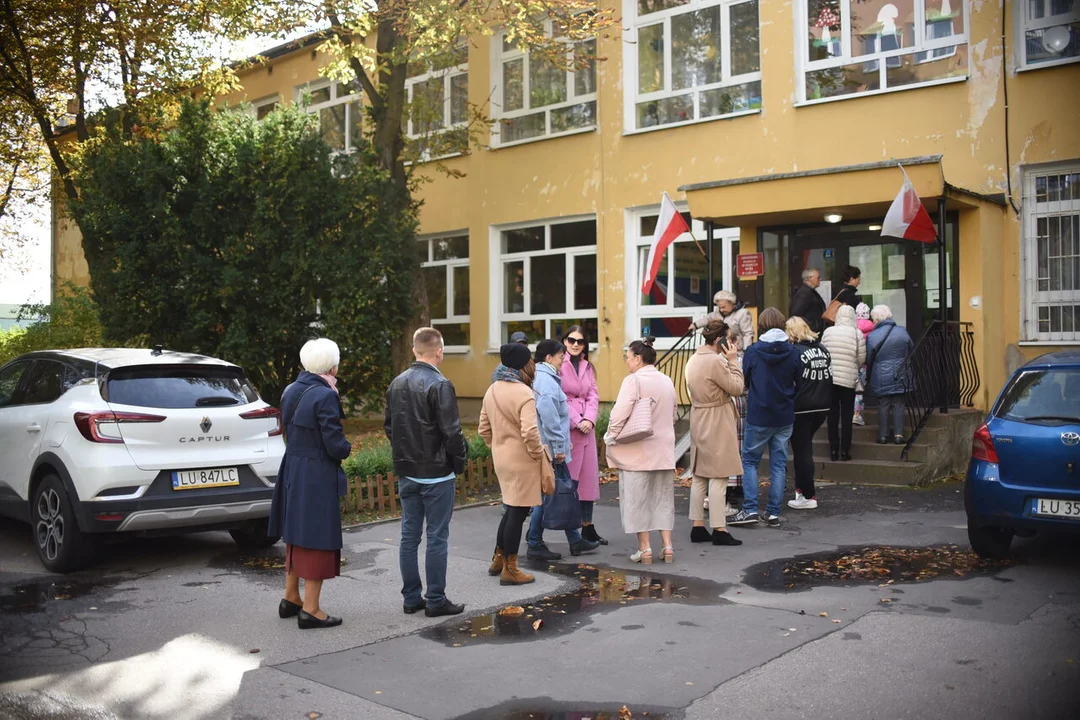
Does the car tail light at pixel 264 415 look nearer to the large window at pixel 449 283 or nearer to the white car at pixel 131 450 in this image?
the white car at pixel 131 450

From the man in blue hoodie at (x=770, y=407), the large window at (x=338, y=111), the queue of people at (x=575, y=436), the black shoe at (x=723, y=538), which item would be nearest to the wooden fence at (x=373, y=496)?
the queue of people at (x=575, y=436)

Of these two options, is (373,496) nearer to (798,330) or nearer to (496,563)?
(496,563)

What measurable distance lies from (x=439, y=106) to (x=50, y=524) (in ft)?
47.5

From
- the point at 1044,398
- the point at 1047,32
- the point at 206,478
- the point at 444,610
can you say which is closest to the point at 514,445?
the point at 444,610

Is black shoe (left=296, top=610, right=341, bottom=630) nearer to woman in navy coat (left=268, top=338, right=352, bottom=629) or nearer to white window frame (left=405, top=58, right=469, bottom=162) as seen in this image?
woman in navy coat (left=268, top=338, right=352, bottom=629)

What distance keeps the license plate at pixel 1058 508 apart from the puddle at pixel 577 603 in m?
2.31

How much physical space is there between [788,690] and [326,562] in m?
2.85

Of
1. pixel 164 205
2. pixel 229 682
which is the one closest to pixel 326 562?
pixel 229 682

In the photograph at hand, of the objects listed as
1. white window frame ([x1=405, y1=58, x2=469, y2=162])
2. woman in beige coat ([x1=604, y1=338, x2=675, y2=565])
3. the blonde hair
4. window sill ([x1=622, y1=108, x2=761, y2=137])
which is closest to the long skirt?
woman in beige coat ([x1=604, y1=338, x2=675, y2=565])

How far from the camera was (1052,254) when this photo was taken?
13.2 meters

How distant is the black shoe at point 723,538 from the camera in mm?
8461

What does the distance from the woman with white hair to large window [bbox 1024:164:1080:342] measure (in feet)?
8.91

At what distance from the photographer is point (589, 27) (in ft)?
51.2

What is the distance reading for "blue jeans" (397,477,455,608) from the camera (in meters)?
6.37
